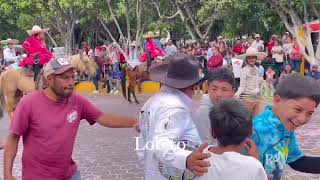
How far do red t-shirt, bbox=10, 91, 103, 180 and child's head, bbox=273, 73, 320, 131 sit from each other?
149cm

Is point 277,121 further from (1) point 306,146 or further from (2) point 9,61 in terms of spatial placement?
(2) point 9,61

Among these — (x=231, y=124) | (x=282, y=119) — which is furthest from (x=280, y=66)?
(x=231, y=124)

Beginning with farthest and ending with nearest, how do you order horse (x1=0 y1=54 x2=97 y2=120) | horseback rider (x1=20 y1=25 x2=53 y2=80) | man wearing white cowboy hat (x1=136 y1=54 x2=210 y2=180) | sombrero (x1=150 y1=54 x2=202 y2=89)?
horseback rider (x1=20 y1=25 x2=53 y2=80) → horse (x1=0 y1=54 x2=97 y2=120) → sombrero (x1=150 y1=54 x2=202 y2=89) → man wearing white cowboy hat (x1=136 y1=54 x2=210 y2=180)

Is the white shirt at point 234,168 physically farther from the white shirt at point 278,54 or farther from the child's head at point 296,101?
the white shirt at point 278,54

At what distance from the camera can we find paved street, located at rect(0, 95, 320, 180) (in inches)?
263

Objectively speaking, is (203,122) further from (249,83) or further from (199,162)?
(249,83)

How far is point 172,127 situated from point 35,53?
9.14 metres

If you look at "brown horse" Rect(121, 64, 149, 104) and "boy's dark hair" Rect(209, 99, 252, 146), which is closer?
"boy's dark hair" Rect(209, 99, 252, 146)

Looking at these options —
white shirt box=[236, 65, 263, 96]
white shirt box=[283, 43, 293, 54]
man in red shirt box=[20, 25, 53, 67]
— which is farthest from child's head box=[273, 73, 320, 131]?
white shirt box=[283, 43, 293, 54]

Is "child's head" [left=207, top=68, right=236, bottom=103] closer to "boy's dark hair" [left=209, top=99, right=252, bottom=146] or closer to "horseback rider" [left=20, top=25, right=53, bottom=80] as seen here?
"boy's dark hair" [left=209, top=99, right=252, bottom=146]

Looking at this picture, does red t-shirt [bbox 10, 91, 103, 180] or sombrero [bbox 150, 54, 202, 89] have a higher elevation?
sombrero [bbox 150, 54, 202, 89]

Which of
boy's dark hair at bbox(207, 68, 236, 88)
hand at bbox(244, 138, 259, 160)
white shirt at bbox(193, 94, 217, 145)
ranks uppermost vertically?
boy's dark hair at bbox(207, 68, 236, 88)

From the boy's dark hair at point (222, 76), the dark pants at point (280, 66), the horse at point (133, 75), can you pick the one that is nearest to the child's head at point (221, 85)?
the boy's dark hair at point (222, 76)

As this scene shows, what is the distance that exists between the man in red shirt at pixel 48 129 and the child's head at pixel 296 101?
1489mm
